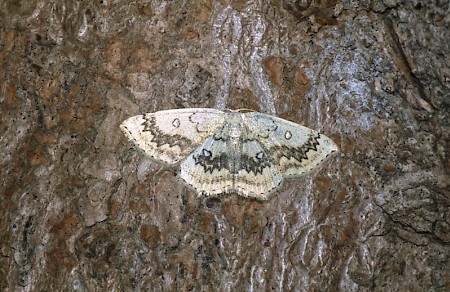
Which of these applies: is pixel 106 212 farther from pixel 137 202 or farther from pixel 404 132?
pixel 404 132

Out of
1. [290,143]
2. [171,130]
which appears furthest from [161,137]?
[290,143]

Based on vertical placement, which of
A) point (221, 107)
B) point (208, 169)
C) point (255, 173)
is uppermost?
point (221, 107)

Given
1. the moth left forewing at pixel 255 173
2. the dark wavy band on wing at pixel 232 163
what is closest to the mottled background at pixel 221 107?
the moth left forewing at pixel 255 173

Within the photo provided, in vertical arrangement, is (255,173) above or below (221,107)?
below

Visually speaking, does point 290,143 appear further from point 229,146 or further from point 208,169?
point 208,169

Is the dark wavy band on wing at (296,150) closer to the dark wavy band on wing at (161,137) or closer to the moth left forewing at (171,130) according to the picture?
the moth left forewing at (171,130)

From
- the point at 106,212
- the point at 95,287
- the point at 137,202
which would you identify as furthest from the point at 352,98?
the point at 95,287
